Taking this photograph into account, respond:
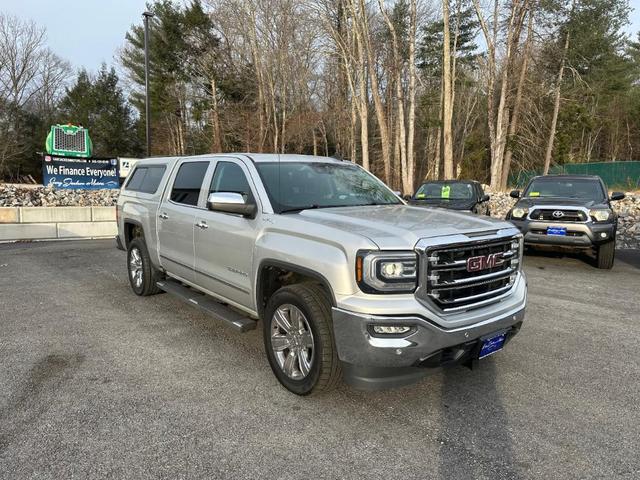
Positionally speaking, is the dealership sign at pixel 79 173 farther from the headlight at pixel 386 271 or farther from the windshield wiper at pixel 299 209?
the headlight at pixel 386 271

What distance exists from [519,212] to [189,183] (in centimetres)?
673

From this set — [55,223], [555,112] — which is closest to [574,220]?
[55,223]

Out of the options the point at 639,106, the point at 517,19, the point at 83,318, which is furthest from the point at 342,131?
the point at 83,318

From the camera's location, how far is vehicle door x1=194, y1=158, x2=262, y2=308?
3967 mm

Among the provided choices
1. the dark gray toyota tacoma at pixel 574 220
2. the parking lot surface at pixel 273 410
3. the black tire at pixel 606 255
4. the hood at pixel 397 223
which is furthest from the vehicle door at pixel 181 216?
the black tire at pixel 606 255

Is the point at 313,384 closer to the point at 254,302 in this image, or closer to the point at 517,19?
the point at 254,302

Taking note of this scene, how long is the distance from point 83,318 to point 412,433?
4.22m

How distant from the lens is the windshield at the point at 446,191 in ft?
38.6

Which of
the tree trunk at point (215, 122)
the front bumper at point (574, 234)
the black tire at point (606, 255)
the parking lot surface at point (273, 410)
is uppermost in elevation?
the tree trunk at point (215, 122)

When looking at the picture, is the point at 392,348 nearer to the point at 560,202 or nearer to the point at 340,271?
the point at 340,271

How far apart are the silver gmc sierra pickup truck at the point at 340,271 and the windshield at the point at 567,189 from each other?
6437mm

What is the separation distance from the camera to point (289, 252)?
3412 mm

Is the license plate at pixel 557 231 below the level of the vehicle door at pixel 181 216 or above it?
below

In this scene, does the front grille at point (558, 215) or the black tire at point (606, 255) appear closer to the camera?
the front grille at point (558, 215)
